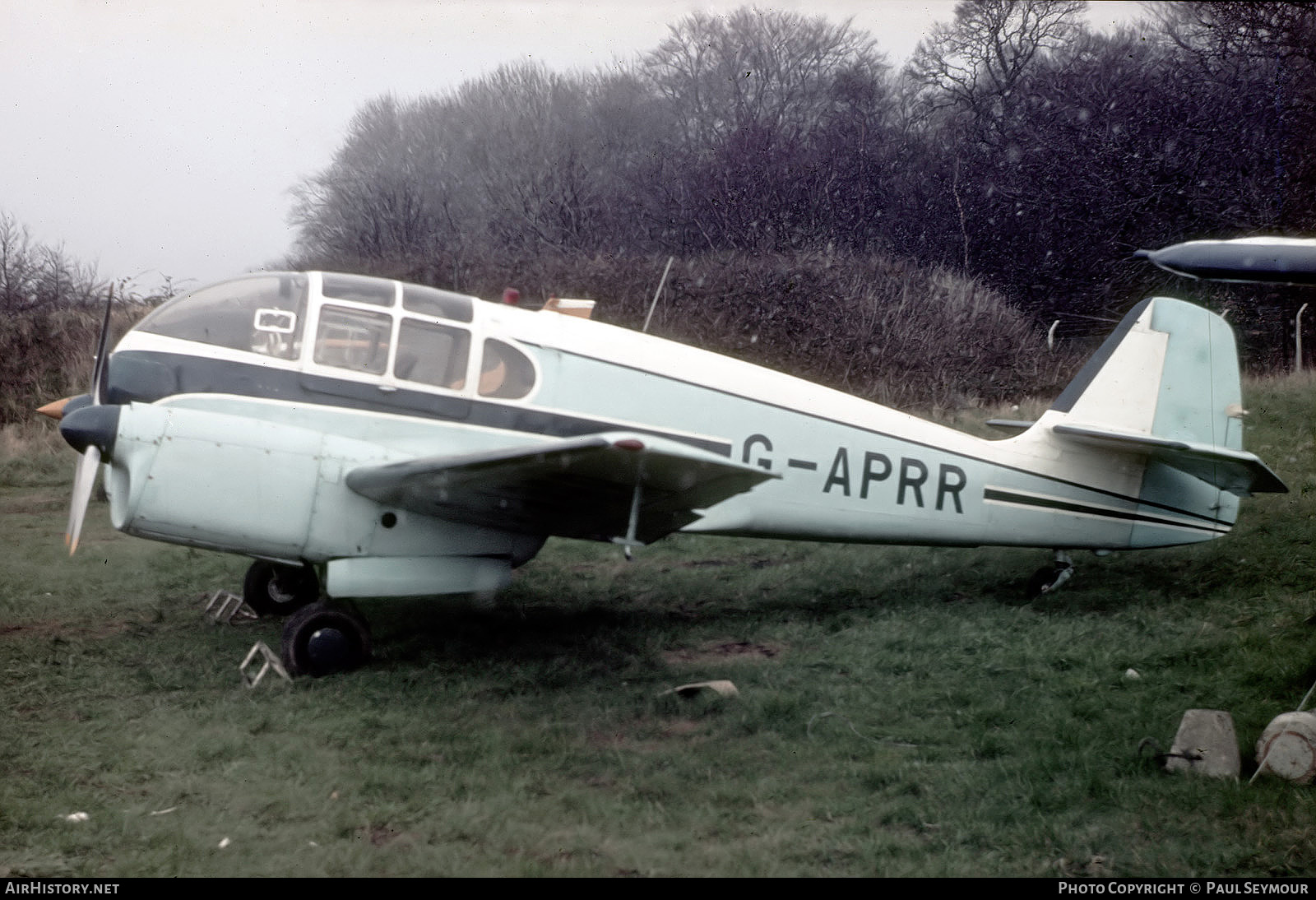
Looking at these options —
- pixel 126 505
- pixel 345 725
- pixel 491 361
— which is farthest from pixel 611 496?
pixel 126 505

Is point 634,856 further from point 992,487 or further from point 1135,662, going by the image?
point 992,487

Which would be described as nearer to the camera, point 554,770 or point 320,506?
point 554,770

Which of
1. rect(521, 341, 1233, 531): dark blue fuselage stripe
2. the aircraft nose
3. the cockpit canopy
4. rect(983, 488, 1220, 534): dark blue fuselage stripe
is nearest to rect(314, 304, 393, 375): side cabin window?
the cockpit canopy

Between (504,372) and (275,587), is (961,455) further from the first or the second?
(275,587)

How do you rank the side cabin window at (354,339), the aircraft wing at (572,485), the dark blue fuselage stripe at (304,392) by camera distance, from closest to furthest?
1. the aircraft wing at (572,485)
2. the dark blue fuselage stripe at (304,392)
3. the side cabin window at (354,339)

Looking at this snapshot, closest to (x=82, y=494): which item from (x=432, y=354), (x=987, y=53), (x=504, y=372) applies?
(x=432, y=354)

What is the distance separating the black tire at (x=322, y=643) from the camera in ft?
18.5

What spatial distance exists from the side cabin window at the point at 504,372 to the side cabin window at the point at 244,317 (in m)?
1.08

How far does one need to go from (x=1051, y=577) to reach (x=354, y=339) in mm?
5036

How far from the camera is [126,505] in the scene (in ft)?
17.7

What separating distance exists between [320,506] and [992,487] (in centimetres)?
449

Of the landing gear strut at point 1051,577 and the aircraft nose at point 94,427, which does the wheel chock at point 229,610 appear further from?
the landing gear strut at point 1051,577

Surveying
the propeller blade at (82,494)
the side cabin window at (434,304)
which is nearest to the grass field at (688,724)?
the propeller blade at (82,494)

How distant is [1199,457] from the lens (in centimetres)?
663
